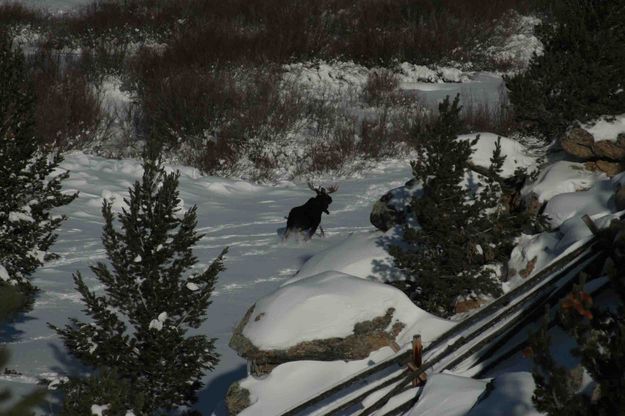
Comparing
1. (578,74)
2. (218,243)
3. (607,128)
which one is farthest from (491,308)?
(218,243)

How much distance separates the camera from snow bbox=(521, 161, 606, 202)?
6.63 metres

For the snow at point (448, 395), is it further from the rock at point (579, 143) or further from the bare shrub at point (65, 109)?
the bare shrub at point (65, 109)

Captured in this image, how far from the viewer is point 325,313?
4.77 m

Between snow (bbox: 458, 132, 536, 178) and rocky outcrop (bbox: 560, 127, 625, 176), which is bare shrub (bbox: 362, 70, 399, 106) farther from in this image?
rocky outcrop (bbox: 560, 127, 625, 176)

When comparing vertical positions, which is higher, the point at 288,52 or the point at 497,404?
the point at 497,404

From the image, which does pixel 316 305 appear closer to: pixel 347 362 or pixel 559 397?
pixel 347 362

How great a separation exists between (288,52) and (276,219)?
30.9 feet

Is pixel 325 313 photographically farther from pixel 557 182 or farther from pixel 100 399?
pixel 557 182

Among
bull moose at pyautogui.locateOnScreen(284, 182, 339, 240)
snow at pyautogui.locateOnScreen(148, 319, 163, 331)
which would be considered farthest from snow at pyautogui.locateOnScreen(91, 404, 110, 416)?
bull moose at pyautogui.locateOnScreen(284, 182, 339, 240)

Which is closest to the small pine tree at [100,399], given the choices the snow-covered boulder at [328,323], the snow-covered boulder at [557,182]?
the snow-covered boulder at [328,323]

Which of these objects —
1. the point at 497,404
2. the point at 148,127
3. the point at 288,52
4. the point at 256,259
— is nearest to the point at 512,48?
the point at 288,52

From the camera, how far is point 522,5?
24.5 m

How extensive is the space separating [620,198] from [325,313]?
2.18 m

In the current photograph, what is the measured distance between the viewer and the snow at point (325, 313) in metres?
4.68
